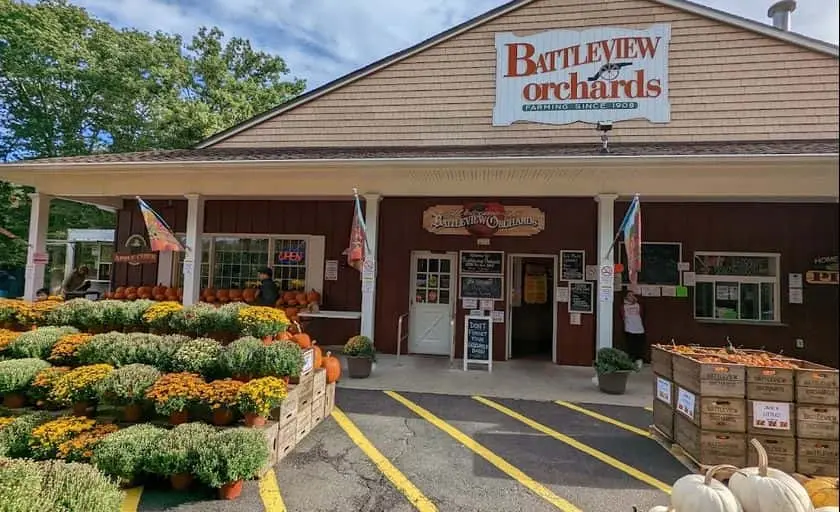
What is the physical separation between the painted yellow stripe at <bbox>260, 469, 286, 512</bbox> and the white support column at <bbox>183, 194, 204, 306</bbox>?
5431 millimetres

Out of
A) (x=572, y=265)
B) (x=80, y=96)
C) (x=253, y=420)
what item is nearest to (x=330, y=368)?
(x=253, y=420)

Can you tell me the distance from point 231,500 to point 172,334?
2201 millimetres

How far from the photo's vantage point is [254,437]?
340 centimetres

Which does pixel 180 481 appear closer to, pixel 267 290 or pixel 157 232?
pixel 157 232

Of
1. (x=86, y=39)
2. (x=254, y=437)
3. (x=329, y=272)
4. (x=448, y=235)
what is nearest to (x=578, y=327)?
(x=448, y=235)

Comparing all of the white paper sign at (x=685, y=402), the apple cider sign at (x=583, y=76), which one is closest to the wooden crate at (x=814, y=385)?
the white paper sign at (x=685, y=402)

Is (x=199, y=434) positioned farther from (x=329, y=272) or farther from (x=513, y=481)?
(x=329, y=272)

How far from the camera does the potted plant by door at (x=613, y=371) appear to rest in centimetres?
630

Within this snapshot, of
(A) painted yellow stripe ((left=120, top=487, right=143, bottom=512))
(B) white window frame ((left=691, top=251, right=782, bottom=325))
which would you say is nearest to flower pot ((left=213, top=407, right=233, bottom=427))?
(A) painted yellow stripe ((left=120, top=487, right=143, bottom=512))

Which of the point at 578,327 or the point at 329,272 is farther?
the point at 329,272

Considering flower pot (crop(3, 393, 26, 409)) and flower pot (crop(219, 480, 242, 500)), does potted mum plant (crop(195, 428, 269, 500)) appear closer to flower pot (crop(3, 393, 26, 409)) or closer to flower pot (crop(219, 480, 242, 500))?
flower pot (crop(219, 480, 242, 500))

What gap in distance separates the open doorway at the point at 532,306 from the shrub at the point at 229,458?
6142mm

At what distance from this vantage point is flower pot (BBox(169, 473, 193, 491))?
337cm

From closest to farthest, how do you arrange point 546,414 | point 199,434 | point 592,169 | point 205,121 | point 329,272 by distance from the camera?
point 199,434, point 546,414, point 592,169, point 329,272, point 205,121
